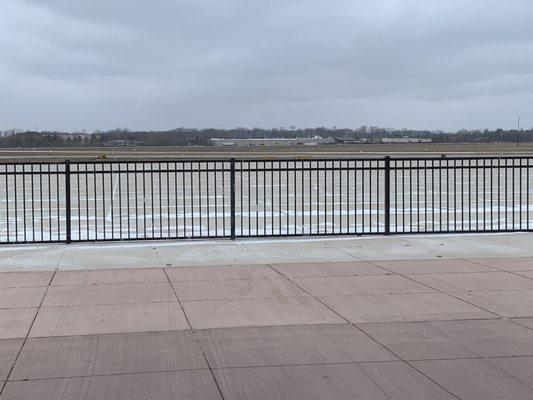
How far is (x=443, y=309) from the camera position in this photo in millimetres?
7578

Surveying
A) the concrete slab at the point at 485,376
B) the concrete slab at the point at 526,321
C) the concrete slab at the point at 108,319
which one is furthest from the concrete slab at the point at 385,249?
the concrete slab at the point at 485,376

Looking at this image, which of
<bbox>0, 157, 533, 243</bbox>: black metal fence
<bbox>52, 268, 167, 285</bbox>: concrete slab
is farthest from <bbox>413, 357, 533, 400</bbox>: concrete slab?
<bbox>0, 157, 533, 243</bbox>: black metal fence

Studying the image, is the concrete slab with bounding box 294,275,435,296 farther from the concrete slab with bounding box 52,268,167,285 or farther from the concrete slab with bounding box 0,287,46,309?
the concrete slab with bounding box 0,287,46,309

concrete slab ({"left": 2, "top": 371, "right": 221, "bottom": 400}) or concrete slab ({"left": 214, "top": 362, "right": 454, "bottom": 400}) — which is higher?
concrete slab ({"left": 2, "top": 371, "right": 221, "bottom": 400})

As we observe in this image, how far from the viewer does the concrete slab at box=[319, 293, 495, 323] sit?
23.8 ft

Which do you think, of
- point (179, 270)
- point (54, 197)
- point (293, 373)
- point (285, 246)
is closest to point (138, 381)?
point (293, 373)

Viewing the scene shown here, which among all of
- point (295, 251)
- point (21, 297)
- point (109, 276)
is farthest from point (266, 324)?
point (295, 251)

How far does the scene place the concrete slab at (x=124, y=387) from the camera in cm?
498

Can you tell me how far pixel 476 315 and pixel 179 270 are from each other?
4382 mm

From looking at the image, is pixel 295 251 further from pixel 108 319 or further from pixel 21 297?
pixel 108 319

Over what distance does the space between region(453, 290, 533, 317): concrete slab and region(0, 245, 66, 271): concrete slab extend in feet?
19.3

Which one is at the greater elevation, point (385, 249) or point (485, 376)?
point (385, 249)

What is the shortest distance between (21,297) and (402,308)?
4460mm

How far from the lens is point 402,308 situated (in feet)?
25.0
